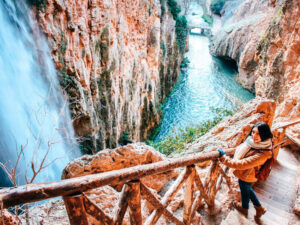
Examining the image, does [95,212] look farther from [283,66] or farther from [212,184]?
[283,66]

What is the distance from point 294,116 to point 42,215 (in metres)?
7.33

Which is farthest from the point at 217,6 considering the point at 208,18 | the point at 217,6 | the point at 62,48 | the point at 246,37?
the point at 62,48

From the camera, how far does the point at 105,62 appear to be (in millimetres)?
10203

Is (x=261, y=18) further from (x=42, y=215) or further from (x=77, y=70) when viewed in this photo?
(x=42, y=215)

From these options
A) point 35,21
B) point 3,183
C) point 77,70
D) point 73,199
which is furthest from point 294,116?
point 3,183

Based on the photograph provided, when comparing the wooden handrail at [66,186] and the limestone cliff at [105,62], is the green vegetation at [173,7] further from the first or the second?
the wooden handrail at [66,186]

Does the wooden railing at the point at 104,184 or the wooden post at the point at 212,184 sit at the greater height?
the wooden railing at the point at 104,184

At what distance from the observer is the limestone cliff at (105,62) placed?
7.72 metres

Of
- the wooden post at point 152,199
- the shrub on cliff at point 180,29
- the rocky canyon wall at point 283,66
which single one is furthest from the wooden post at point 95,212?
the shrub on cliff at point 180,29

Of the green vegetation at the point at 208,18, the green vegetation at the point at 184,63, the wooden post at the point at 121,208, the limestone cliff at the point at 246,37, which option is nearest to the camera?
the wooden post at the point at 121,208

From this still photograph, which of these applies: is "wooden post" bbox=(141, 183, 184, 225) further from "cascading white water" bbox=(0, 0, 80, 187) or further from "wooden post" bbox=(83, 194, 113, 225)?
"cascading white water" bbox=(0, 0, 80, 187)

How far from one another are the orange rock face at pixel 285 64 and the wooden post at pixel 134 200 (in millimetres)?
6379

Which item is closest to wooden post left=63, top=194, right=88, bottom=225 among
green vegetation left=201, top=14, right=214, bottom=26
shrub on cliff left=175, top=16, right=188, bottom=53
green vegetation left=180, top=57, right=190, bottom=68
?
shrub on cliff left=175, top=16, right=188, bottom=53

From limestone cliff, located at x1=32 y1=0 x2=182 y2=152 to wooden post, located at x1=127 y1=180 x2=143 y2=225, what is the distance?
17.9 ft
